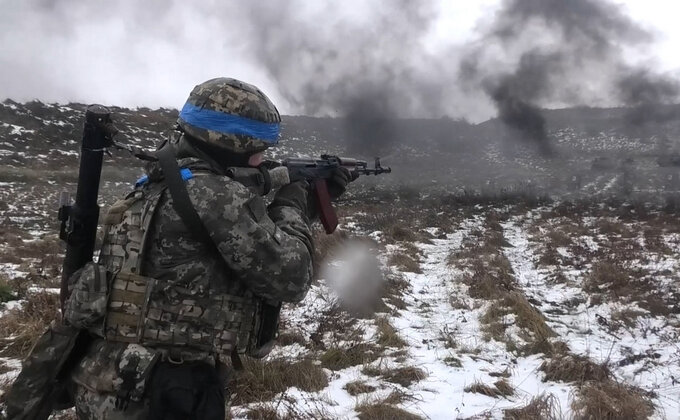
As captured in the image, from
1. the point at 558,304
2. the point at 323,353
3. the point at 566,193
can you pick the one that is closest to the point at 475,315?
the point at 558,304

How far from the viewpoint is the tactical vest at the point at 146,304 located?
1.62m

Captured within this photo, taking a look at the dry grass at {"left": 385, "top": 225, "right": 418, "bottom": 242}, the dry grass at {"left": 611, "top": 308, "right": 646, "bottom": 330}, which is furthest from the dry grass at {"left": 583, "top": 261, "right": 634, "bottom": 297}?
the dry grass at {"left": 385, "top": 225, "right": 418, "bottom": 242}

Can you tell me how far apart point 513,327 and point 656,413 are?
213cm

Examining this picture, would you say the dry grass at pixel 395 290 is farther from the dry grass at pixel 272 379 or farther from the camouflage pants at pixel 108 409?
the camouflage pants at pixel 108 409

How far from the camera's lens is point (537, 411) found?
3.45m

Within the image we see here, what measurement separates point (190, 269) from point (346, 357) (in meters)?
3.27

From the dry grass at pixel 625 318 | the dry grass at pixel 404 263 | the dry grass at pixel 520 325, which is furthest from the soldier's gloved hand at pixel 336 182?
the dry grass at pixel 404 263

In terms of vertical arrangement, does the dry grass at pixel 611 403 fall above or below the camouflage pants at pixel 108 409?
below

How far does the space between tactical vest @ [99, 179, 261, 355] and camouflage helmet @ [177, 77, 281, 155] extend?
254mm

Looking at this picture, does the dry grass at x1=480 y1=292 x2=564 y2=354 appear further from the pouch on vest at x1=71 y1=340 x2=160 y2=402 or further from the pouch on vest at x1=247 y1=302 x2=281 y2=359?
the pouch on vest at x1=71 y1=340 x2=160 y2=402

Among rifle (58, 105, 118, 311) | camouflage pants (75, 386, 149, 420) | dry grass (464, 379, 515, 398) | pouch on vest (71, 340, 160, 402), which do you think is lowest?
dry grass (464, 379, 515, 398)

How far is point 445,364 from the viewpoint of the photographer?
4641 millimetres

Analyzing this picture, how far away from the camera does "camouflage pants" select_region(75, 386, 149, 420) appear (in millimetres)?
1628

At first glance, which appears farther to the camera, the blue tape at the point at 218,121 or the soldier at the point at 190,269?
the blue tape at the point at 218,121
